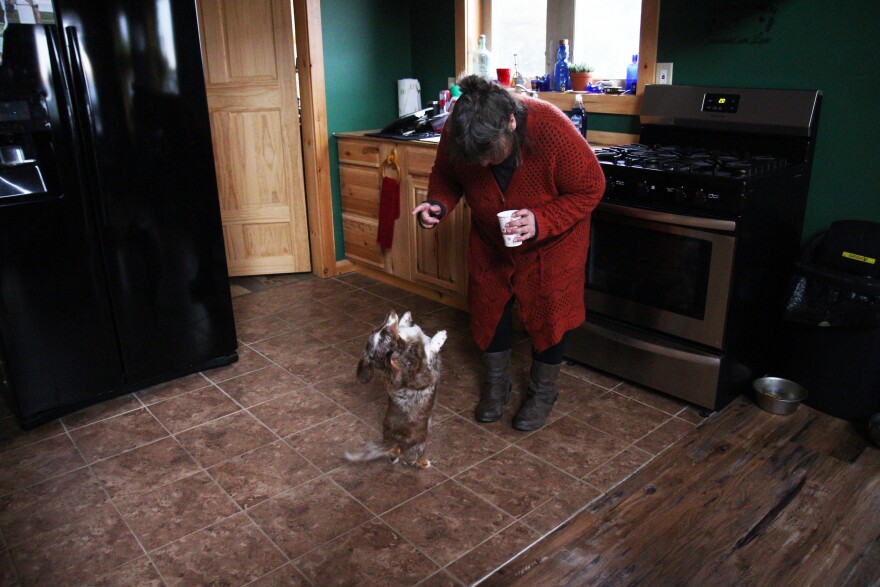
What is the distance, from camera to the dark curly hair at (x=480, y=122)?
1.77m

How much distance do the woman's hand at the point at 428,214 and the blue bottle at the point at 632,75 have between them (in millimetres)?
1390

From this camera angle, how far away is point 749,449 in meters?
2.21

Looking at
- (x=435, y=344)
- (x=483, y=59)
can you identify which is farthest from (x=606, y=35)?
(x=435, y=344)

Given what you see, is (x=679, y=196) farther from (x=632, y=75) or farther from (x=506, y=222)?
(x=632, y=75)

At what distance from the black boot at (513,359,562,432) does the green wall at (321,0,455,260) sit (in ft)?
6.82

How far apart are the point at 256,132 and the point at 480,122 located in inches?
93.3

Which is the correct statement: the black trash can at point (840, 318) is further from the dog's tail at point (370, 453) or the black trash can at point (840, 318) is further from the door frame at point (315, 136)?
the door frame at point (315, 136)

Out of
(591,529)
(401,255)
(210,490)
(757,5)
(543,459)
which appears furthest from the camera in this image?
(401,255)

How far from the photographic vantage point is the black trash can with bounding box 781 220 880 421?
7.24 ft

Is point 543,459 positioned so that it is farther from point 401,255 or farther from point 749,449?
point 401,255

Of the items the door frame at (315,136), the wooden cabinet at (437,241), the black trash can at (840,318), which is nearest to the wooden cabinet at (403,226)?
the wooden cabinet at (437,241)

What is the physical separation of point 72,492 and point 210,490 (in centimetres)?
42

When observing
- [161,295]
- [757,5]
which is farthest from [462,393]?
[757,5]

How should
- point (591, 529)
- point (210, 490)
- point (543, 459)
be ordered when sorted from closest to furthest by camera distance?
1. point (591, 529)
2. point (210, 490)
3. point (543, 459)
